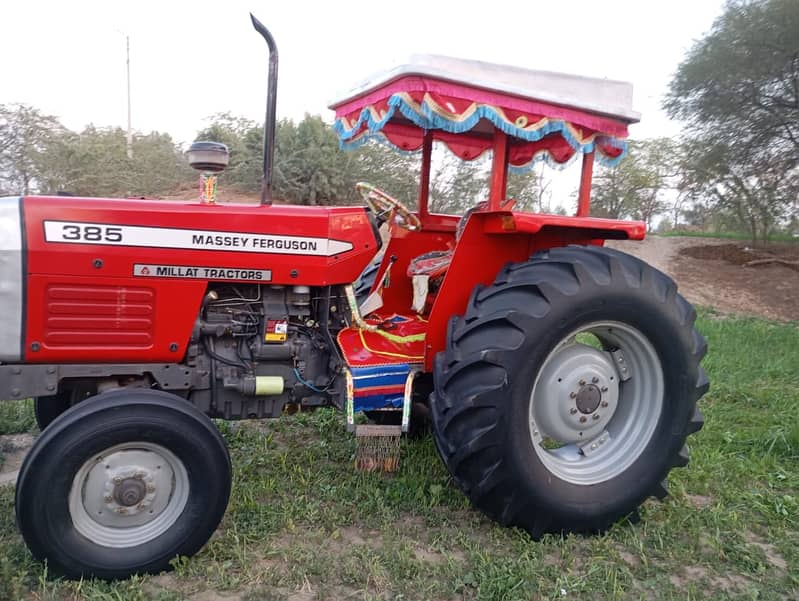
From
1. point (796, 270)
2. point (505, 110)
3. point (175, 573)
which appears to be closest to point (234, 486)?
point (175, 573)

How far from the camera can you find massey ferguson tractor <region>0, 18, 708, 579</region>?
7.86ft

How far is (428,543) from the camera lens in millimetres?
2705

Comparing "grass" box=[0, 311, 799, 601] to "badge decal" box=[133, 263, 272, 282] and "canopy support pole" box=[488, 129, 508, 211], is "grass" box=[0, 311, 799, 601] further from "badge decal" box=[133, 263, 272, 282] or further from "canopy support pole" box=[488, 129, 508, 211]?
"canopy support pole" box=[488, 129, 508, 211]

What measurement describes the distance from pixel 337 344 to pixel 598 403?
130cm

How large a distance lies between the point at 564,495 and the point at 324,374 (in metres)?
1.26

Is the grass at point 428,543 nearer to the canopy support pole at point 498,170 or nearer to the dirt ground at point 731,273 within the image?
the canopy support pole at point 498,170

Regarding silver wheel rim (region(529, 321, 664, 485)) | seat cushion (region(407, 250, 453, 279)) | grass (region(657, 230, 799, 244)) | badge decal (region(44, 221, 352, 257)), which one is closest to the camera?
badge decal (region(44, 221, 352, 257))

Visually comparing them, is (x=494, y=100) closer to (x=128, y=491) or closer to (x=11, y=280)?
(x=11, y=280)

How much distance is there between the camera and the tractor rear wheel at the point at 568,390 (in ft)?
8.61

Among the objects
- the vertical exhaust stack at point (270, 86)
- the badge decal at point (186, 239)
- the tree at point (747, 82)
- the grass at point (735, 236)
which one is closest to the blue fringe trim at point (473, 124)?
the vertical exhaust stack at point (270, 86)

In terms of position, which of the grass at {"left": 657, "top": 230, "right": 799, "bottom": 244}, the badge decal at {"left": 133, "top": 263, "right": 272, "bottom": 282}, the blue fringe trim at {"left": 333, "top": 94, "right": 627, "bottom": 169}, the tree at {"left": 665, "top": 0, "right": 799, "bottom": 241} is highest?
the tree at {"left": 665, "top": 0, "right": 799, "bottom": 241}

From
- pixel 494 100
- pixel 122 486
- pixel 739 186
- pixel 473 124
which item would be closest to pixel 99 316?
pixel 122 486

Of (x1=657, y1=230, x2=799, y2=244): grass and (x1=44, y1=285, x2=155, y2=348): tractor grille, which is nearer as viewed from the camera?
(x1=44, y1=285, x2=155, y2=348): tractor grille

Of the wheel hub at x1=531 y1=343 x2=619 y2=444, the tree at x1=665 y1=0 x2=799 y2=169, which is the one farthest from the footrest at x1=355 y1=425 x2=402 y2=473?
the tree at x1=665 y1=0 x2=799 y2=169
